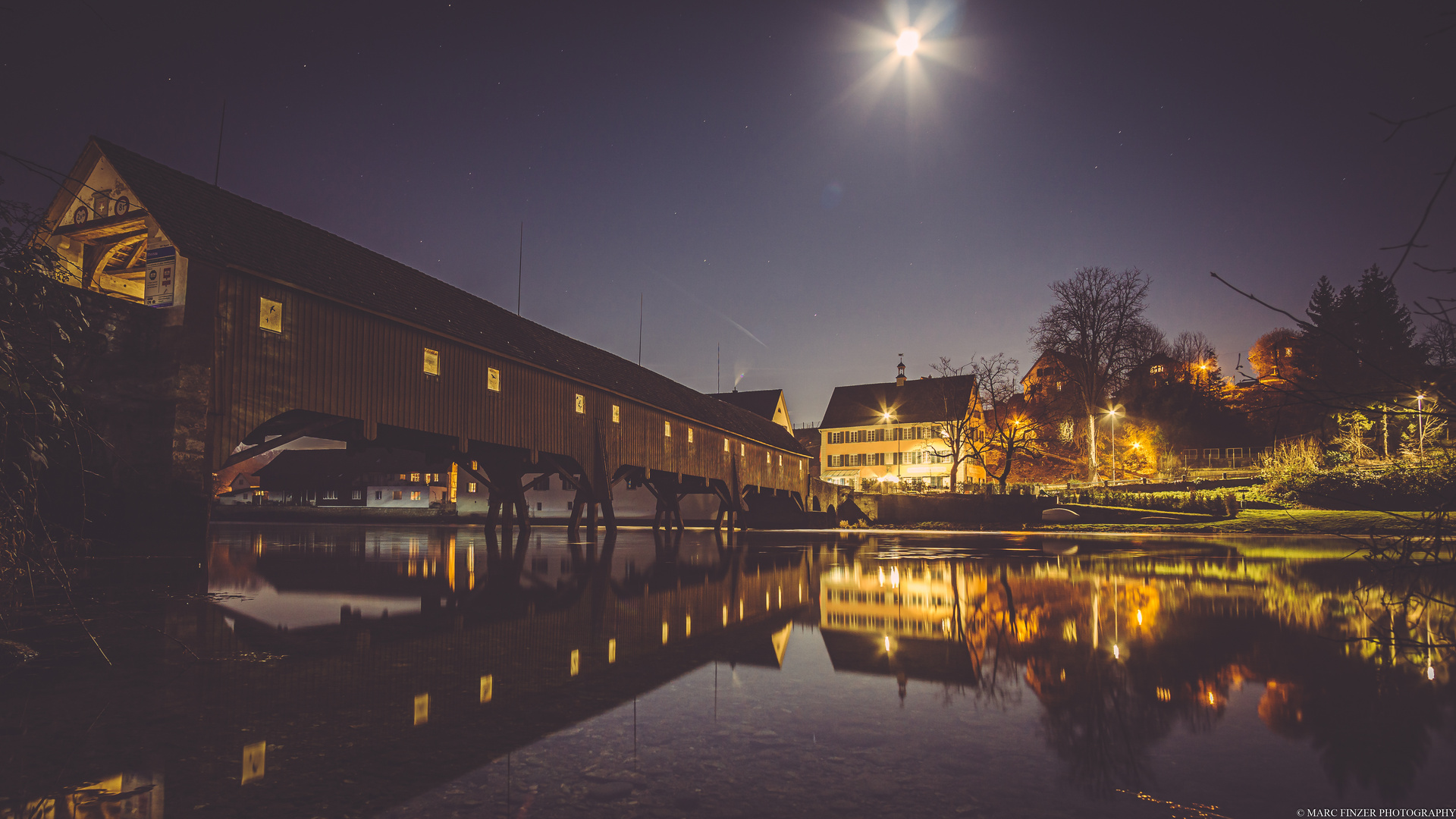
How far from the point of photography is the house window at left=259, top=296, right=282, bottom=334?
48.1 feet

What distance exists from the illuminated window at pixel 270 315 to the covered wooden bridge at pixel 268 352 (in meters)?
0.03

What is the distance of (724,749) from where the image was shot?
11.7ft

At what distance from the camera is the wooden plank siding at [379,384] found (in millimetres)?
14016

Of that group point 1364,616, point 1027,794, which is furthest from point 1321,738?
point 1364,616

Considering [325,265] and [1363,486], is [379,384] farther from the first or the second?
[1363,486]

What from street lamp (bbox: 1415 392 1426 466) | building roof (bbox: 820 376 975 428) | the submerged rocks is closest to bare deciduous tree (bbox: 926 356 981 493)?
building roof (bbox: 820 376 975 428)

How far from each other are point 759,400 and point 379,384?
5494 centimetres

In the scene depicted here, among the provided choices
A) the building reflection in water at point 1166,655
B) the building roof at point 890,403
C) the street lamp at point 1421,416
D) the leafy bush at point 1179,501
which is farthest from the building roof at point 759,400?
the building reflection in water at point 1166,655

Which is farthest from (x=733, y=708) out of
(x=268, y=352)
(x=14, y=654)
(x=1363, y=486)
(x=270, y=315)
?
(x=1363, y=486)

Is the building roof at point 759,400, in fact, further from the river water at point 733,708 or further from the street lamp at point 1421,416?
the river water at point 733,708

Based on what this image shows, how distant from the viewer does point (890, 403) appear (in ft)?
242

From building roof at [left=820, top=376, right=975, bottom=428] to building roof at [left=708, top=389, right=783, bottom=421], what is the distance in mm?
8079

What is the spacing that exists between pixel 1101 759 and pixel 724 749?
1.77 m

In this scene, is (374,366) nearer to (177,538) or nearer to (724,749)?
(177,538)
